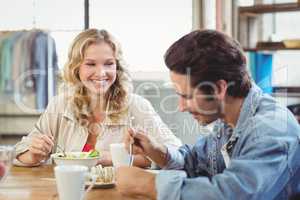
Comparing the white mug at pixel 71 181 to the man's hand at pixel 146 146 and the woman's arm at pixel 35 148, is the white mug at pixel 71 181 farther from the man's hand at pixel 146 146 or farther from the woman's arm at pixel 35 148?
the woman's arm at pixel 35 148

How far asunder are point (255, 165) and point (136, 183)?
A: 28 cm

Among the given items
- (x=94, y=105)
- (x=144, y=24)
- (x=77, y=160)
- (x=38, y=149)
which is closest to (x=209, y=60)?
(x=77, y=160)

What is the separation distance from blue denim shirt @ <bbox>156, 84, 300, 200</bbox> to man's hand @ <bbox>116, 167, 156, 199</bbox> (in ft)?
0.10

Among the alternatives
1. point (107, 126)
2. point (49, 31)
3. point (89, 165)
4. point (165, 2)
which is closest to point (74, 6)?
point (49, 31)

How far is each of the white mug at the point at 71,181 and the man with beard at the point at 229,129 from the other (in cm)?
9

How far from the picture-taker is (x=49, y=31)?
394 cm

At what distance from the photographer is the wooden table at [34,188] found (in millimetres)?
1353

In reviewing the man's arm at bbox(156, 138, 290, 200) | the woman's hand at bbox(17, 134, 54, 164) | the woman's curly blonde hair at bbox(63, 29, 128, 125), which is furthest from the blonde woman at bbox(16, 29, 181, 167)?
the man's arm at bbox(156, 138, 290, 200)

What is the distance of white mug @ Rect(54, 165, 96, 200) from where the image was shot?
46.1 inches

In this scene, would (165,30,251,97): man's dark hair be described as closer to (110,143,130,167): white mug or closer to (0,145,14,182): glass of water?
(110,143,130,167): white mug

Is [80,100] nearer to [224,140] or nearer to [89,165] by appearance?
[89,165]

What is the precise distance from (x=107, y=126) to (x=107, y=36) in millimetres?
438

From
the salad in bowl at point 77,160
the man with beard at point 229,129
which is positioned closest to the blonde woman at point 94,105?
the salad in bowl at point 77,160

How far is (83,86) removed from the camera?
2.29m
